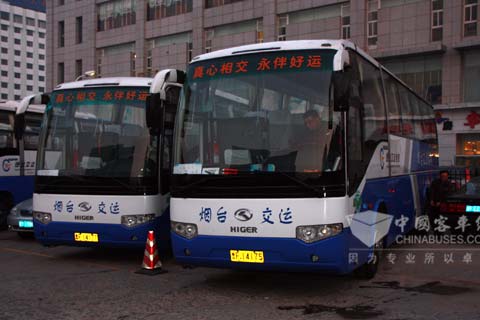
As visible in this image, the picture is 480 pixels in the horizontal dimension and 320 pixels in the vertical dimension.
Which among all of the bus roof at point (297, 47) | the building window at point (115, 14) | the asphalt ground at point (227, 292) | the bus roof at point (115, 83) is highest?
the building window at point (115, 14)

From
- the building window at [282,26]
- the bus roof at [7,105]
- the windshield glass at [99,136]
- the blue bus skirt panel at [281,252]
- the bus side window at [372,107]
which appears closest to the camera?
the blue bus skirt panel at [281,252]

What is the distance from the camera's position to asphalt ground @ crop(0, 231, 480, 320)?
6492 mm

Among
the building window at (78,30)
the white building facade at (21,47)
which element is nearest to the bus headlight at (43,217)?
the building window at (78,30)

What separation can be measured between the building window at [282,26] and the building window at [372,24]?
5970mm

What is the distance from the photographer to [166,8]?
147ft

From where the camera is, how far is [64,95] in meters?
9.91

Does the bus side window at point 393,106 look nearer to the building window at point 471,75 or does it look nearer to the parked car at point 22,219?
the parked car at point 22,219

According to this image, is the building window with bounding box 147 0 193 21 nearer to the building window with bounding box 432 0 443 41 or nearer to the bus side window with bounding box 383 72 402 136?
the building window with bounding box 432 0 443 41

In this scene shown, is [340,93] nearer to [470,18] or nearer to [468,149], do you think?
[470,18]

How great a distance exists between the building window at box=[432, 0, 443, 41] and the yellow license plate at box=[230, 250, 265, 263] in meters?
28.1

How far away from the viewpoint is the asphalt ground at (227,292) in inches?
256

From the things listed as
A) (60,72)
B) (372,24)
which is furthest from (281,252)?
(60,72)

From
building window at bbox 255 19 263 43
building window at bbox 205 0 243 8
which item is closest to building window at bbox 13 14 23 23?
building window at bbox 205 0 243 8

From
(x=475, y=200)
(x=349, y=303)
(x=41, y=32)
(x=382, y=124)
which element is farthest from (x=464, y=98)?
(x=41, y=32)
